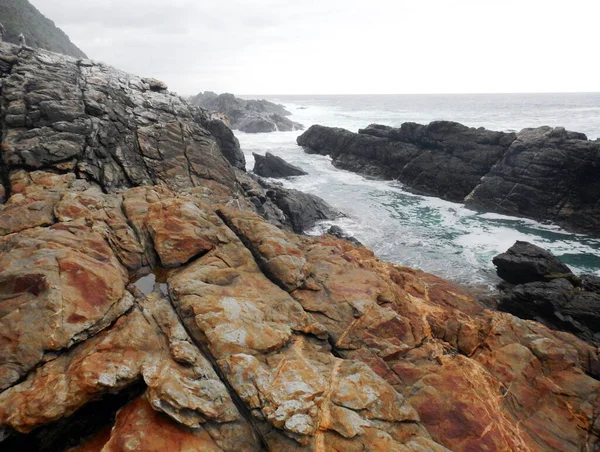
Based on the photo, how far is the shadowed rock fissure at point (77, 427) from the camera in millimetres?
5375

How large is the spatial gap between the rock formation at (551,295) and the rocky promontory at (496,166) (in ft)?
43.6

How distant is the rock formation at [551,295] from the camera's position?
47.0ft

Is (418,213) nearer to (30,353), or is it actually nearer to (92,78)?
(92,78)

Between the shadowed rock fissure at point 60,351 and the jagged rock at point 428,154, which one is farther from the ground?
the shadowed rock fissure at point 60,351

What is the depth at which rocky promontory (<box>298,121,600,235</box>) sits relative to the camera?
27.7 metres

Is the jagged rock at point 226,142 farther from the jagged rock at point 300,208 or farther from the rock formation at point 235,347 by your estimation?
the rock formation at point 235,347

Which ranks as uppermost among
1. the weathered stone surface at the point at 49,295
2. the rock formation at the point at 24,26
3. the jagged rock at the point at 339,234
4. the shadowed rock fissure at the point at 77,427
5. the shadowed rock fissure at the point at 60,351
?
the rock formation at the point at 24,26

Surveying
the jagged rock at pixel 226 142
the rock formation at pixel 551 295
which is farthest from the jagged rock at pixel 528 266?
the jagged rock at pixel 226 142

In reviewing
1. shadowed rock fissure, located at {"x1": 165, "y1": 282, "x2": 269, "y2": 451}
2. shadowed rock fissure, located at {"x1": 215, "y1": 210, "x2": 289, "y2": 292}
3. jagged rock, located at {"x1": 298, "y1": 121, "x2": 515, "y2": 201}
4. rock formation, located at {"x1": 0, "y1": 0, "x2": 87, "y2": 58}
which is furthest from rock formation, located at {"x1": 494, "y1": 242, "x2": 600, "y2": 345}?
rock formation, located at {"x1": 0, "y1": 0, "x2": 87, "y2": 58}

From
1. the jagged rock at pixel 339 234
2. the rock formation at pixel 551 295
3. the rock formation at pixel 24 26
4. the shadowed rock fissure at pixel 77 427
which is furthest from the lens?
the rock formation at pixel 24 26

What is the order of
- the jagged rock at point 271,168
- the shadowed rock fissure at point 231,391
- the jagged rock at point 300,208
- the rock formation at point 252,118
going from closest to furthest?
the shadowed rock fissure at point 231,391 < the jagged rock at point 300,208 < the jagged rock at point 271,168 < the rock formation at point 252,118

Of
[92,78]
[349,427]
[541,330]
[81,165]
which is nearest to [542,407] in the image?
[541,330]

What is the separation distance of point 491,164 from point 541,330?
27.4 meters

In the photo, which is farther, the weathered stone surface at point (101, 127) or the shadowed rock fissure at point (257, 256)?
the weathered stone surface at point (101, 127)
